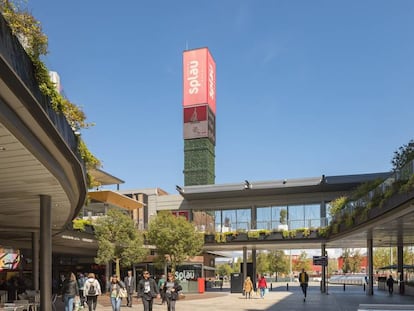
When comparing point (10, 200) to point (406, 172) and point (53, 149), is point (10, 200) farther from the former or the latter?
point (406, 172)

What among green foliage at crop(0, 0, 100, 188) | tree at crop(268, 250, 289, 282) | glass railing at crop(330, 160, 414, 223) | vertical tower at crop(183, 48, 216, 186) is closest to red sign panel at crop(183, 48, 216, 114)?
vertical tower at crop(183, 48, 216, 186)

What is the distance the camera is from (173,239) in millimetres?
35219

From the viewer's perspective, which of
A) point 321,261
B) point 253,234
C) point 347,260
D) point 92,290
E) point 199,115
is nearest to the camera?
point 92,290

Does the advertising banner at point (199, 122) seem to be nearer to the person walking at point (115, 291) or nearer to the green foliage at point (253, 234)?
the green foliage at point (253, 234)

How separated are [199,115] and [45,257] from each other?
93.4 metres

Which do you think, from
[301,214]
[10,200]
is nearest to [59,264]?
[301,214]

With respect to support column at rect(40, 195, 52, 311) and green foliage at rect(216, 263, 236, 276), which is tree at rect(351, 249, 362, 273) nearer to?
green foliage at rect(216, 263, 236, 276)

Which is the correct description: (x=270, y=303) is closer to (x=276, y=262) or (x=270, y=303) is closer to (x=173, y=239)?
(x=173, y=239)

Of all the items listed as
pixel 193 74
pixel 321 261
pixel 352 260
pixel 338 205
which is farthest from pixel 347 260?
pixel 321 261

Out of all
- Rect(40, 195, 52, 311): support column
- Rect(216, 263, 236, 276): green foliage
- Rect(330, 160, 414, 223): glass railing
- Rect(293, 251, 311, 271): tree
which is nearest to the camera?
Rect(40, 195, 52, 311): support column

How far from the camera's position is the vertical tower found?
Answer: 105750 millimetres

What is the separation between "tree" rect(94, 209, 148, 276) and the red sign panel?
7357 centimetres

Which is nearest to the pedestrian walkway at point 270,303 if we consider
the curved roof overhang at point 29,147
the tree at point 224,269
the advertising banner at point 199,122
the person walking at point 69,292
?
the person walking at point 69,292

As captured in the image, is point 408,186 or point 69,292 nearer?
point 69,292
